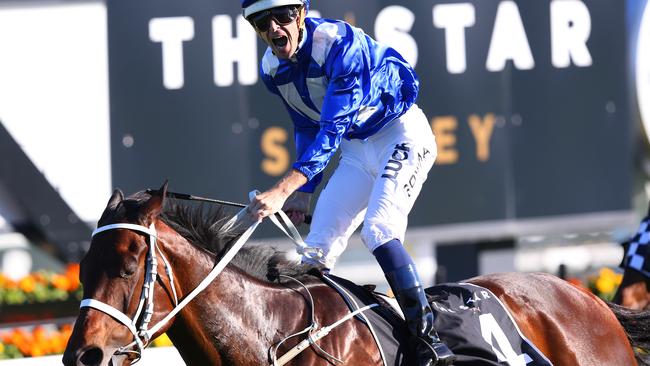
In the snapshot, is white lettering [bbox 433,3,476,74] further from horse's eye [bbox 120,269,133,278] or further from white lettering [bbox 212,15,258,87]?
horse's eye [bbox 120,269,133,278]

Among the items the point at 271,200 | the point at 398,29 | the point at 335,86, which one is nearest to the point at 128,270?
the point at 271,200

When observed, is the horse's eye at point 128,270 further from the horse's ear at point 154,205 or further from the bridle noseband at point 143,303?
the horse's ear at point 154,205

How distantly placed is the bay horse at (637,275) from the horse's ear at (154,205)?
114 inches

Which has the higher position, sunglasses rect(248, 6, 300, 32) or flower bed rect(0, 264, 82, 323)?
sunglasses rect(248, 6, 300, 32)

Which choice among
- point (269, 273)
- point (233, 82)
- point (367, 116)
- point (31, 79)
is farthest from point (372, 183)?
point (31, 79)

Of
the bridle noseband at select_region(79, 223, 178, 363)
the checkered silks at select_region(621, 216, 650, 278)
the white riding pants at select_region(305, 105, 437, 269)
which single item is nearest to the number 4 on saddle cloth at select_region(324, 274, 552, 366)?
the white riding pants at select_region(305, 105, 437, 269)

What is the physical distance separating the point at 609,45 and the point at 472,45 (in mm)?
901

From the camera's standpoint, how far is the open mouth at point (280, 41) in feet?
11.3

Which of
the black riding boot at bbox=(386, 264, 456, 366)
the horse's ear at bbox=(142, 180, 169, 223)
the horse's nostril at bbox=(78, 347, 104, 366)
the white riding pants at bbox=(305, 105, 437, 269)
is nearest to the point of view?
the horse's nostril at bbox=(78, 347, 104, 366)

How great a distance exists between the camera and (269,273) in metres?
3.47

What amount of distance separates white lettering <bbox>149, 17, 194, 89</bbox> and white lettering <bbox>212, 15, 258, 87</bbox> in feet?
0.59

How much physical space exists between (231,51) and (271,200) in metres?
4.01

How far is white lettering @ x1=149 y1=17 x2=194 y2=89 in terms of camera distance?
23.1ft

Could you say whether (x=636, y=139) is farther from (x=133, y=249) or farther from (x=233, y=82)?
(x=133, y=249)
